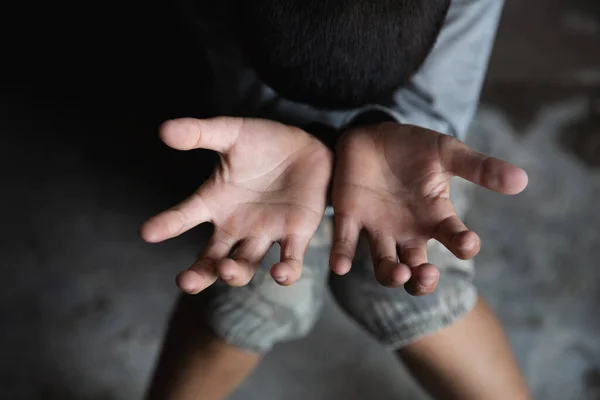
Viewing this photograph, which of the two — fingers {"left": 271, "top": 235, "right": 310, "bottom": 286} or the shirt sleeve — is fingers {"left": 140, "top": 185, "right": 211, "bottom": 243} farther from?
the shirt sleeve

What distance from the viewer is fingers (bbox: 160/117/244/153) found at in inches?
17.9

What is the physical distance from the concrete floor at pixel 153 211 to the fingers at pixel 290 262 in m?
0.34

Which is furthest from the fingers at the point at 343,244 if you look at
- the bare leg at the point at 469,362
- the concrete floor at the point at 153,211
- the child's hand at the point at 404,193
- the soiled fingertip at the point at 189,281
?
the concrete floor at the point at 153,211

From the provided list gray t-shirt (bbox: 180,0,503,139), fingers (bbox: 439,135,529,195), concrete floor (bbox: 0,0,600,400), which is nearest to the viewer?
fingers (bbox: 439,135,529,195)

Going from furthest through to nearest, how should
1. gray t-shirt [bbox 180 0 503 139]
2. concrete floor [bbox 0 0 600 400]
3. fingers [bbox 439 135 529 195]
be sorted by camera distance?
concrete floor [bbox 0 0 600 400] → gray t-shirt [bbox 180 0 503 139] → fingers [bbox 439 135 529 195]

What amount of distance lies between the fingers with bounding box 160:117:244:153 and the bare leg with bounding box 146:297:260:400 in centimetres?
24

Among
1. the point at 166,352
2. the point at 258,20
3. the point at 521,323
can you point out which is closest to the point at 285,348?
the point at 166,352

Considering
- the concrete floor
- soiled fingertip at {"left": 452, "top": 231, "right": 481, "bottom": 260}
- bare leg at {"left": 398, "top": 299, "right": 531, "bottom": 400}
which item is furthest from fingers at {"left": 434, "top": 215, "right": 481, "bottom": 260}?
the concrete floor

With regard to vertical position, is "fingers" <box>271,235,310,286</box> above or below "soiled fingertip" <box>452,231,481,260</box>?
below

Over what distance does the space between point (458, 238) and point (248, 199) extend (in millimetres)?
176

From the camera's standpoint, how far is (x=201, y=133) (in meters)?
0.47

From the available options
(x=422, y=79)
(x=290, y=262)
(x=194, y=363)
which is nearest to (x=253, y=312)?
(x=194, y=363)

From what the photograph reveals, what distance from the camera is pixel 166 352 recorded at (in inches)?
26.8

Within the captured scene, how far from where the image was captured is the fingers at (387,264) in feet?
1.42
